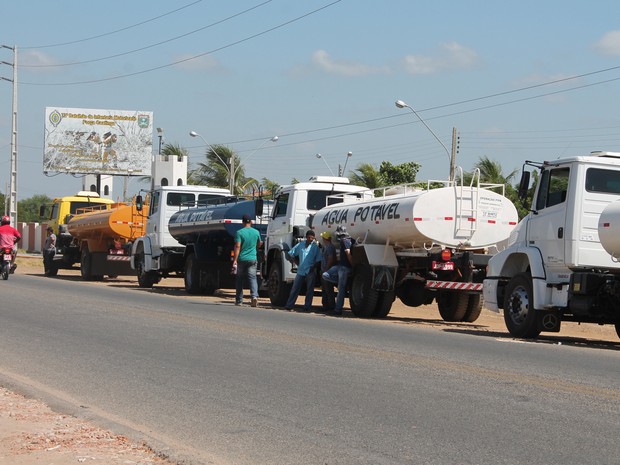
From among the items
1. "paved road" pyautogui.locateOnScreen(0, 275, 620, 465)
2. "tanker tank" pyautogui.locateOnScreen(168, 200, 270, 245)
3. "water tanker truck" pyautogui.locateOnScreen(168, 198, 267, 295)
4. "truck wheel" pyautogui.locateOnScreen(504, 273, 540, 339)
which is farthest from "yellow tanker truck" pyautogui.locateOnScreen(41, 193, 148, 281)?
"truck wheel" pyautogui.locateOnScreen(504, 273, 540, 339)

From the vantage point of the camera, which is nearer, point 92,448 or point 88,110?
point 92,448

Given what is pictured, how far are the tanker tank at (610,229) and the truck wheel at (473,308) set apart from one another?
20.3ft

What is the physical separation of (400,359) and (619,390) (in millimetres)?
3011

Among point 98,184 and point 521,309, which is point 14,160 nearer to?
point 98,184

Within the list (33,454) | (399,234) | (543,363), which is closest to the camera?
(33,454)

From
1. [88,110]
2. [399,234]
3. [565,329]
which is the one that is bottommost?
[565,329]

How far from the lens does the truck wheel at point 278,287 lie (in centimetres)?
2411

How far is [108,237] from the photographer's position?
1375 inches

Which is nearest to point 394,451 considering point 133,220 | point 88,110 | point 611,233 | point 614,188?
point 611,233

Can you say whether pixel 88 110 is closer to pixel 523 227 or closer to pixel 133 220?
pixel 133 220

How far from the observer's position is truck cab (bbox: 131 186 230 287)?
30859 mm

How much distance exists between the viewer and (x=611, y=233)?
15.1 m

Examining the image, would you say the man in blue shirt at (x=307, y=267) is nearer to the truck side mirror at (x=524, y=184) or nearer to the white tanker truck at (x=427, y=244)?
the white tanker truck at (x=427, y=244)

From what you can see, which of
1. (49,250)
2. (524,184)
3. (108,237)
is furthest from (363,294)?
(49,250)
